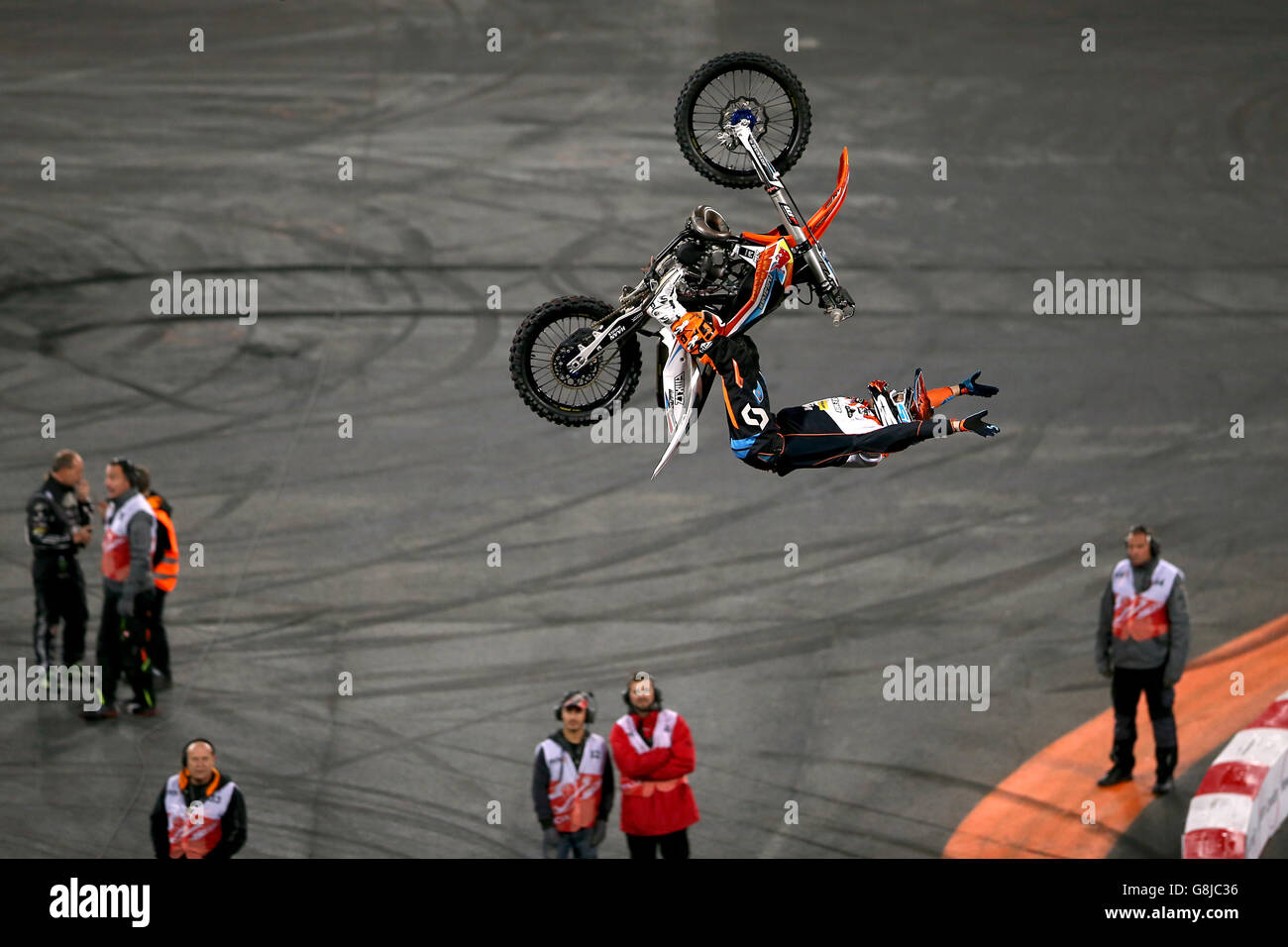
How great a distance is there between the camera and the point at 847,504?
19.9 m

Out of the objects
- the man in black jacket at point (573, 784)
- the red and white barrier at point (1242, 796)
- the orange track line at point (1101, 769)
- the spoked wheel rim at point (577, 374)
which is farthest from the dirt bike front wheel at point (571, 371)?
the orange track line at point (1101, 769)

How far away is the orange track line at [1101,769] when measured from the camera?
16703mm

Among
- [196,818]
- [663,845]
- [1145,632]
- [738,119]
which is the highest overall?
[738,119]

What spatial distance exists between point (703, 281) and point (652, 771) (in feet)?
25.1

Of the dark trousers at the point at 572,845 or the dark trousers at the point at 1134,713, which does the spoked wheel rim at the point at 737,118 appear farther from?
the dark trousers at the point at 1134,713

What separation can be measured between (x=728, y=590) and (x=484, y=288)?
5.54 metres

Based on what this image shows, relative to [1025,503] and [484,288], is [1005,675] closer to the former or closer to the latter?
[1025,503]

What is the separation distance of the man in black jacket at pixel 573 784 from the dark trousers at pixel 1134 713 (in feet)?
16.9

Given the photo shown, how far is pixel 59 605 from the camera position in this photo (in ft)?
58.2

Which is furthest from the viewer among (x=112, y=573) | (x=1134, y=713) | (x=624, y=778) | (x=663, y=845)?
(x=112, y=573)

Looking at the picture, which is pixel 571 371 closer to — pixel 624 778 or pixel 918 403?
pixel 918 403

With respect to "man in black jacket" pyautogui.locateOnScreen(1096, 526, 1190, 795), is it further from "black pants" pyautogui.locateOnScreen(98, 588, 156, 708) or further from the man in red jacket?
"black pants" pyautogui.locateOnScreen(98, 588, 156, 708)

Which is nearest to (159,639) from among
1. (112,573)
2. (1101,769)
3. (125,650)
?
(125,650)
